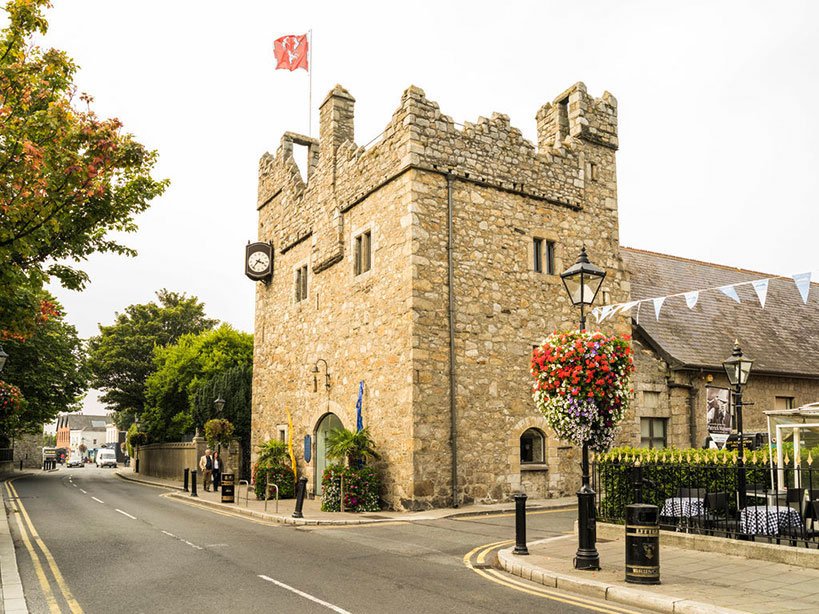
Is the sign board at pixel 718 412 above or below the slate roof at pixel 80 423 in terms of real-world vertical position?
above

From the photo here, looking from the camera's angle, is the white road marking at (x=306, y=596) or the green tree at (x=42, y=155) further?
the green tree at (x=42, y=155)

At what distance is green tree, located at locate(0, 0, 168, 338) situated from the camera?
34.3 ft

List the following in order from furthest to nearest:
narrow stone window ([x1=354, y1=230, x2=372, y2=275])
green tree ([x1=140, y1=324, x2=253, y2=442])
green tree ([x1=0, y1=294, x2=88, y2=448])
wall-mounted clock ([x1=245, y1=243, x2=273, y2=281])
Answer: green tree ([x1=140, y1=324, x2=253, y2=442]) < green tree ([x1=0, y1=294, x2=88, y2=448]) < wall-mounted clock ([x1=245, y1=243, x2=273, y2=281]) < narrow stone window ([x1=354, y1=230, x2=372, y2=275])

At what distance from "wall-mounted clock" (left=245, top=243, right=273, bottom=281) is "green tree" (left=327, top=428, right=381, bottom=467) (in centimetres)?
983

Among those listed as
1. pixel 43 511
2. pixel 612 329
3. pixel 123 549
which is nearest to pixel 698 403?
pixel 612 329

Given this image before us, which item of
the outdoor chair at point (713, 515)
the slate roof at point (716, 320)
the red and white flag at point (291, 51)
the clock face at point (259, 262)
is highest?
the red and white flag at point (291, 51)

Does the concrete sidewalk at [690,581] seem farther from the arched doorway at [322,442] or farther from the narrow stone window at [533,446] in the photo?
the arched doorway at [322,442]

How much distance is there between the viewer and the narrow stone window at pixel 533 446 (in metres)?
18.7

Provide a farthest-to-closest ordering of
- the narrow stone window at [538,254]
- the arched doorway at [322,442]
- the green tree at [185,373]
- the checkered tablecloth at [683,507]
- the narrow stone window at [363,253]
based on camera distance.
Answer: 1. the green tree at [185,373]
2. the arched doorway at [322,442]
3. the narrow stone window at [538,254]
4. the narrow stone window at [363,253]
5. the checkered tablecloth at [683,507]

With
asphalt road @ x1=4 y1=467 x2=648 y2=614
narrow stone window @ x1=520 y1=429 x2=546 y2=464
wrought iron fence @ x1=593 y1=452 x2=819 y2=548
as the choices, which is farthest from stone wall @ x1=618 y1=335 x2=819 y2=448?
wrought iron fence @ x1=593 y1=452 x2=819 y2=548

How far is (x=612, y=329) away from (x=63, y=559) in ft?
51.3

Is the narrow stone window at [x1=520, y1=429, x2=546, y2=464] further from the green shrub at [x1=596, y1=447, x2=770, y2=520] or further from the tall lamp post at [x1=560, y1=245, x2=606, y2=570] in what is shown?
the tall lamp post at [x1=560, y1=245, x2=606, y2=570]

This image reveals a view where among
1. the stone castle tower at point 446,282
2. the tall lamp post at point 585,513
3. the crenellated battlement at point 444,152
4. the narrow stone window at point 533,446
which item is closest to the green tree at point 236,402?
the stone castle tower at point 446,282

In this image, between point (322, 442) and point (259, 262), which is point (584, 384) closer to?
point (322, 442)
